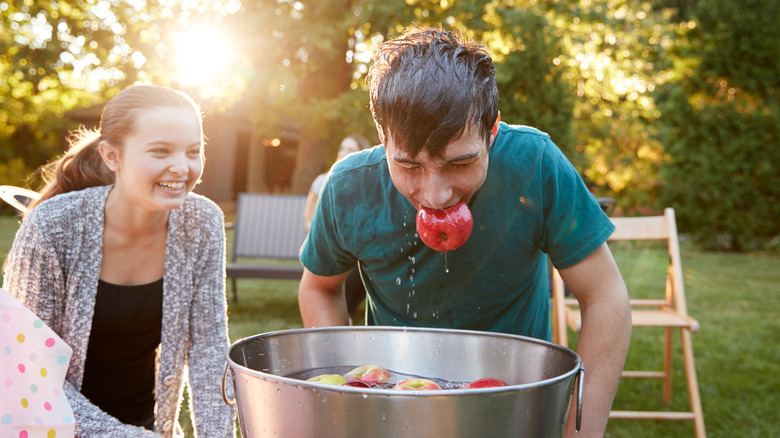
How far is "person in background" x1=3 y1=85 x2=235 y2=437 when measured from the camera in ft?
5.93

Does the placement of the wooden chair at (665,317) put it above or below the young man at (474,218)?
below

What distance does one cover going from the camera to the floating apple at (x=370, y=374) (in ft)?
3.82

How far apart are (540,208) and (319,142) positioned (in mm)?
11375

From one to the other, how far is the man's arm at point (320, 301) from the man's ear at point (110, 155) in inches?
30.4

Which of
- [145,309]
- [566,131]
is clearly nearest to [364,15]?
[566,131]

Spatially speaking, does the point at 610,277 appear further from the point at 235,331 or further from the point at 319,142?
the point at 319,142

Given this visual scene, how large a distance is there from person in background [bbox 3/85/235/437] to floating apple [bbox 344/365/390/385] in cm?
76

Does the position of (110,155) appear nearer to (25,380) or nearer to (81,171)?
(81,171)

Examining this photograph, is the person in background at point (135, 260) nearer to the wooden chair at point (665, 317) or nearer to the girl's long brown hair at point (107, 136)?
the girl's long brown hair at point (107, 136)

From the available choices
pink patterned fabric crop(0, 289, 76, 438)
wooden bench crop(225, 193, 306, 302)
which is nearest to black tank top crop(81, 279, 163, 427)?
pink patterned fabric crop(0, 289, 76, 438)

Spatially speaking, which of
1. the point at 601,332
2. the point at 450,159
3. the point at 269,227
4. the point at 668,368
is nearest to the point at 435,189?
the point at 450,159

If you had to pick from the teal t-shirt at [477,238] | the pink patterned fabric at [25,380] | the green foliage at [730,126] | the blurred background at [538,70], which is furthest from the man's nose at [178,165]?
the green foliage at [730,126]

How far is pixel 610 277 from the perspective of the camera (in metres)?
1.42

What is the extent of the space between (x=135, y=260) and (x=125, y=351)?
36 cm
